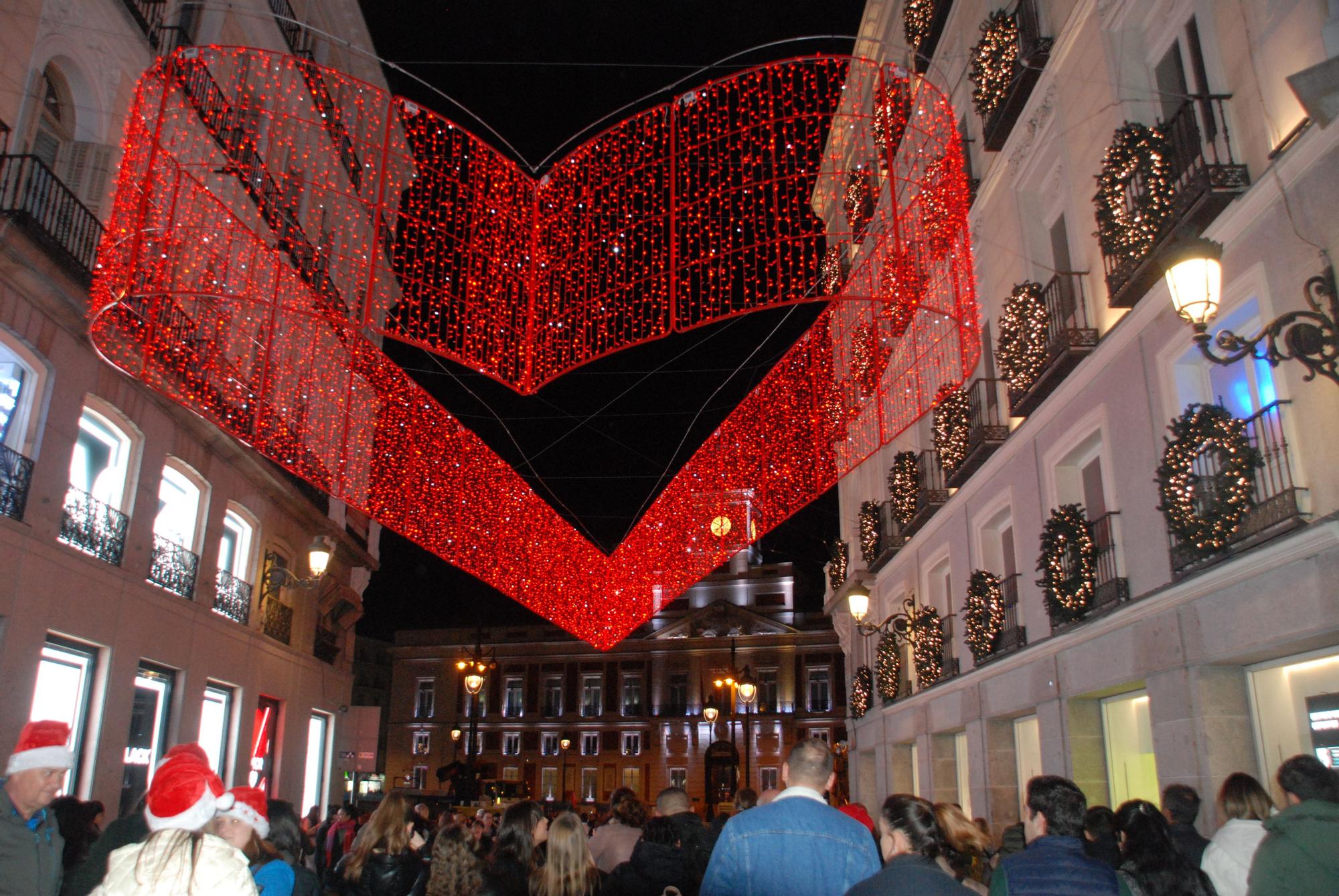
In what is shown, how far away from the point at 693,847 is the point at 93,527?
31.9 ft

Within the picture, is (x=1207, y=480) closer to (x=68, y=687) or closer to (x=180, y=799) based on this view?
(x=180, y=799)

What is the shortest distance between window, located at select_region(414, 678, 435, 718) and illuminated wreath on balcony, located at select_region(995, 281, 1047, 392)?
63826 millimetres

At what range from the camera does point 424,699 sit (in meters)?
70.6

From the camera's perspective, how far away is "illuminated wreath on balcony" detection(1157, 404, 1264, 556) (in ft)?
25.0

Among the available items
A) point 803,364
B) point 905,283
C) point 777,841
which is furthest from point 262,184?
point 777,841

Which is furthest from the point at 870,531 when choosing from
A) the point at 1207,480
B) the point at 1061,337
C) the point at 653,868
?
the point at 653,868

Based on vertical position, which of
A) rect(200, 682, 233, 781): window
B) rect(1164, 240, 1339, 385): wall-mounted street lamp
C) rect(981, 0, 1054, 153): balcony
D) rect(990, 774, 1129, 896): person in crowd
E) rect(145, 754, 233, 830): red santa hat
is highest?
rect(981, 0, 1054, 153): balcony

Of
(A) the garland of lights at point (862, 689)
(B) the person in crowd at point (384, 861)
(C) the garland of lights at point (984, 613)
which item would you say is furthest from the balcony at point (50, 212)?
(A) the garland of lights at point (862, 689)

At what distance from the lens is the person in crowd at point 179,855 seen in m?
3.13

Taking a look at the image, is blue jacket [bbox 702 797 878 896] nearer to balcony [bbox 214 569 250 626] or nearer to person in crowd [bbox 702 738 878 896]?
person in crowd [bbox 702 738 878 896]

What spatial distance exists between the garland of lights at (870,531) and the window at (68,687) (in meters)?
14.5

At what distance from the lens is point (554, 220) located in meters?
7.74

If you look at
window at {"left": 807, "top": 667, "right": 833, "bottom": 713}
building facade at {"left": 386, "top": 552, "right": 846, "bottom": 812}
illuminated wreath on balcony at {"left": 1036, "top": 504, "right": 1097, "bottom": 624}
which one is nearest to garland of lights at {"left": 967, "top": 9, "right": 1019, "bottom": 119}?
illuminated wreath on balcony at {"left": 1036, "top": 504, "right": 1097, "bottom": 624}

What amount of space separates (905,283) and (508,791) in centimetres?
2267
